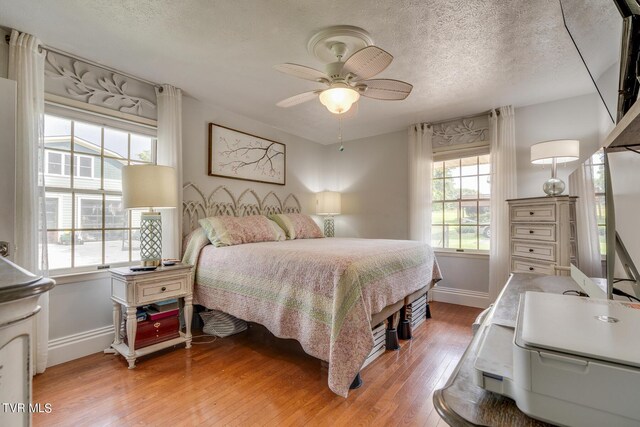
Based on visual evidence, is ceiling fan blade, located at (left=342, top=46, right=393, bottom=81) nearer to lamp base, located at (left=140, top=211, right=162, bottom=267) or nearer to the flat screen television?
the flat screen television

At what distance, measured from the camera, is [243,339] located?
2758 millimetres

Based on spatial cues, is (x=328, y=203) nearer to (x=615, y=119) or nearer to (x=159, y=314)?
(x=159, y=314)

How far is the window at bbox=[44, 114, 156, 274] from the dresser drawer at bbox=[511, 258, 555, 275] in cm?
394

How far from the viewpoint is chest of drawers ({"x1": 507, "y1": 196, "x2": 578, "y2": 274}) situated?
2.56m

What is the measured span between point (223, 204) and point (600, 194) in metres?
3.37

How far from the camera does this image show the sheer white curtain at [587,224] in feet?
3.52

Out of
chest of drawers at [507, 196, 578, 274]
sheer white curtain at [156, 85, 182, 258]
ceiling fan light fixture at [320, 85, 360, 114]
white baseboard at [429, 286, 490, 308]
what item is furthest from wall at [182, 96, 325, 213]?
chest of drawers at [507, 196, 578, 274]

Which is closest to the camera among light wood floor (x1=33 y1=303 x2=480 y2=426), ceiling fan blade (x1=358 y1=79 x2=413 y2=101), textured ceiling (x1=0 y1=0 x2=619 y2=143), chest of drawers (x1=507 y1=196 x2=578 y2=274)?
light wood floor (x1=33 y1=303 x2=480 y2=426)

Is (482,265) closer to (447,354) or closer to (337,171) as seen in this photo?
(447,354)

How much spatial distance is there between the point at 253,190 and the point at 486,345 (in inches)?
141

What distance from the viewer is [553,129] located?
3.25 m

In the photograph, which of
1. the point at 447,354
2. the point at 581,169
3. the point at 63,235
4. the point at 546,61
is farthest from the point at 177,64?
the point at 447,354

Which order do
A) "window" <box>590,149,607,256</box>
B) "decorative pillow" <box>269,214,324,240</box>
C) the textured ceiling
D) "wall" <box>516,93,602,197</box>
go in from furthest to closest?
1. "decorative pillow" <box>269,214,324,240</box>
2. "wall" <box>516,93,602,197</box>
3. the textured ceiling
4. "window" <box>590,149,607,256</box>

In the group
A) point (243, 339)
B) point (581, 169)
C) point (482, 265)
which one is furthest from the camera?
point (482, 265)
